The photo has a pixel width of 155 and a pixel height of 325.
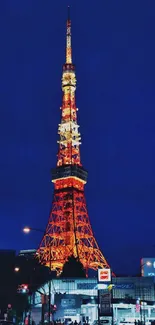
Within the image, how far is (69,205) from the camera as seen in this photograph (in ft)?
291

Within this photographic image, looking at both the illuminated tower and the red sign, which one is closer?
the red sign

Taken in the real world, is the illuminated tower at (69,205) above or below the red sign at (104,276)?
above

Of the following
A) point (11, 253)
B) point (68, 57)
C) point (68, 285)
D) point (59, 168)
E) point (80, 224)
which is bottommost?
point (68, 285)

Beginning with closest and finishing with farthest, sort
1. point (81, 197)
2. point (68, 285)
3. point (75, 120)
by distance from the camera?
point (68, 285) < point (81, 197) < point (75, 120)

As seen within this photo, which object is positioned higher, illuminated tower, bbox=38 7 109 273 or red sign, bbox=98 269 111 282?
illuminated tower, bbox=38 7 109 273

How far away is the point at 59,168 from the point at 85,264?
20.9 m

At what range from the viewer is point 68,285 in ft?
276

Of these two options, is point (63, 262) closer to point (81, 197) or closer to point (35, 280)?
point (35, 280)

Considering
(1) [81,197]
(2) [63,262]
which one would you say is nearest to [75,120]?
(1) [81,197]

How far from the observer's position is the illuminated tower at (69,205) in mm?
85812

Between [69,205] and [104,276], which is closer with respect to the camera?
[104,276]

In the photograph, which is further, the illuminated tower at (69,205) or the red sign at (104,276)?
the illuminated tower at (69,205)

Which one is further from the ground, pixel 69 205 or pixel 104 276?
pixel 69 205

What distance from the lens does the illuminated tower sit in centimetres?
8581
